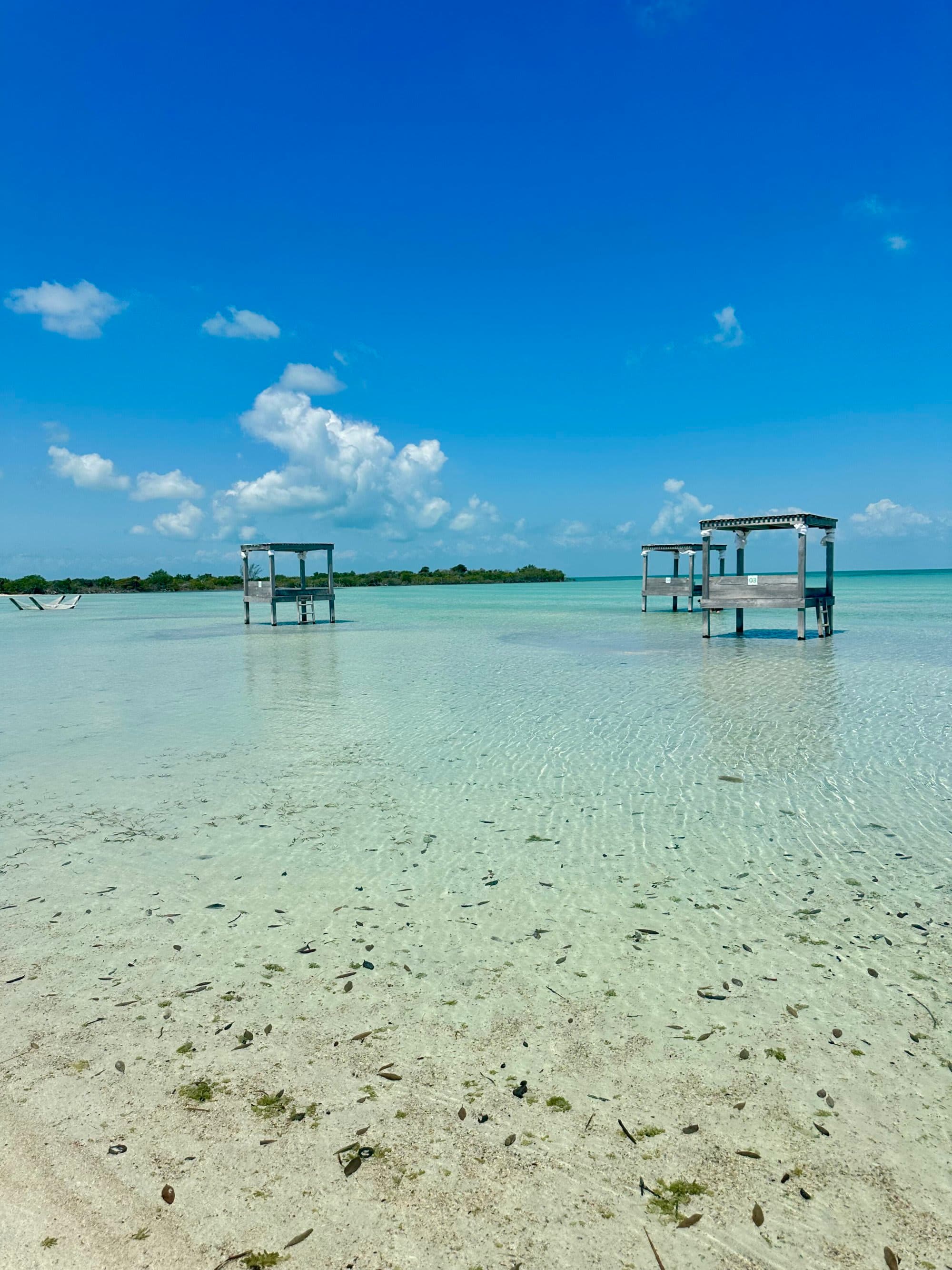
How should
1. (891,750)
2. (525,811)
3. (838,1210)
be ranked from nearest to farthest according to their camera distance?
(838,1210) → (525,811) → (891,750)

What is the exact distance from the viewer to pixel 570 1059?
9.82 feet

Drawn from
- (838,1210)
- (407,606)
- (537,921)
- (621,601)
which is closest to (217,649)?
(537,921)

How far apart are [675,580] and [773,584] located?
505 inches

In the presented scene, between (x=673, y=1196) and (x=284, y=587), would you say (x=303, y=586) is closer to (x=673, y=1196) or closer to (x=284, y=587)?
(x=284, y=587)

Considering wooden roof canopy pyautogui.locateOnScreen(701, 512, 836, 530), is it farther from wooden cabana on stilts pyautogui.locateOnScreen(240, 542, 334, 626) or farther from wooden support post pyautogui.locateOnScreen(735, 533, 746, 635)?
wooden cabana on stilts pyautogui.locateOnScreen(240, 542, 334, 626)

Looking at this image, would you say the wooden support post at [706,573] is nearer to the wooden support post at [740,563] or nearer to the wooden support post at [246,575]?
the wooden support post at [740,563]

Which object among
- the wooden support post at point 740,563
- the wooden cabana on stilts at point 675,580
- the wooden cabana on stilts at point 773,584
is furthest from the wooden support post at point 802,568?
the wooden cabana on stilts at point 675,580

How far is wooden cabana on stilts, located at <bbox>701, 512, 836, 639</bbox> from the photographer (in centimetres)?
1889

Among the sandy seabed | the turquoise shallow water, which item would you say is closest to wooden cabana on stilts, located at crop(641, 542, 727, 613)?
the turquoise shallow water

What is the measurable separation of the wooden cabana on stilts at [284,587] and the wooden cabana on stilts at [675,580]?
1263 cm

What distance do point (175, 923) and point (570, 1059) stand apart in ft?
7.75

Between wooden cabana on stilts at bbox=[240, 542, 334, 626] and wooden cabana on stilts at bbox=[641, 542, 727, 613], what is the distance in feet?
41.4

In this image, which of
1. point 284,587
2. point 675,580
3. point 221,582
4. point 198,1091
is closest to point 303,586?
point 284,587

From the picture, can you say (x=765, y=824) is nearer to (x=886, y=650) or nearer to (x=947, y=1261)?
(x=947, y=1261)
